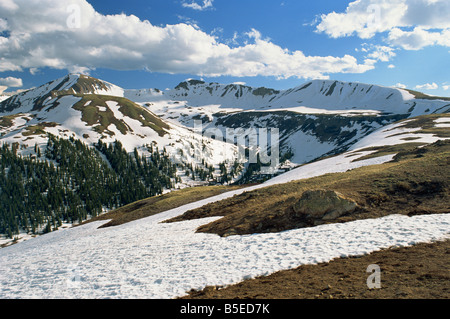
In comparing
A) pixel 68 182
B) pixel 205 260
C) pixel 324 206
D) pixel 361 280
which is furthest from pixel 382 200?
pixel 68 182

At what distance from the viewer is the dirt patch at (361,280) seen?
9.16 metres

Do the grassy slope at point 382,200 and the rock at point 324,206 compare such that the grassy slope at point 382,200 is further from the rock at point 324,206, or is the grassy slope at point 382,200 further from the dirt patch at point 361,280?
the dirt patch at point 361,280

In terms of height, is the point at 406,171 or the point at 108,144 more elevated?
the point at 108,144

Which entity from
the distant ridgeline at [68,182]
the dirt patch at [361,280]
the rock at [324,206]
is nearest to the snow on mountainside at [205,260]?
the dirt patch at [361,280]

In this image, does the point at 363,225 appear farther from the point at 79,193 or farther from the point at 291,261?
the point at 79,193

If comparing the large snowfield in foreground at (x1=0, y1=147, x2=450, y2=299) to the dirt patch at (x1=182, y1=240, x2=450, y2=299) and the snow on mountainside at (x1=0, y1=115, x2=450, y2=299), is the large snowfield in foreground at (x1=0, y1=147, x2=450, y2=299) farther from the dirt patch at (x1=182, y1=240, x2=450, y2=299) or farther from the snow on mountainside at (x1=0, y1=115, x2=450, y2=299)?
the dirt patch at (x1=182, y1=240, x2=450, y2=299)

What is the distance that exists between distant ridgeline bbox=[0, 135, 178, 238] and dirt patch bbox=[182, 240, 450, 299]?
133345 mm

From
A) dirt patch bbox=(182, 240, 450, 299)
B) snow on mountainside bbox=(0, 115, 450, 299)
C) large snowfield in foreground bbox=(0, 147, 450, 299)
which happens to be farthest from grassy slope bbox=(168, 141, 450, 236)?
dirt patch bbox=(182, 240, 450, 299)

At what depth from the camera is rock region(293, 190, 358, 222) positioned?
19.5 metres

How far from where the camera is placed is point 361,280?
10359mm
